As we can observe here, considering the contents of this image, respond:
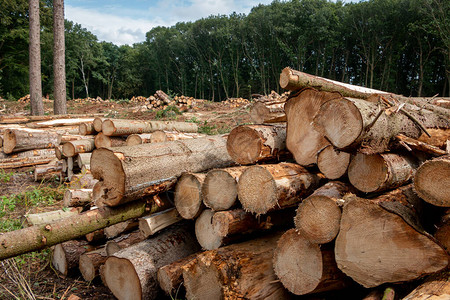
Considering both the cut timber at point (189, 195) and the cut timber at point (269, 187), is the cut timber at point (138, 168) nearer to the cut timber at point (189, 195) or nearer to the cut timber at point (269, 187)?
the cut timber at point (189, 195)

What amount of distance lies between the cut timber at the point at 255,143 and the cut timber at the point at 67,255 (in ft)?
6.45

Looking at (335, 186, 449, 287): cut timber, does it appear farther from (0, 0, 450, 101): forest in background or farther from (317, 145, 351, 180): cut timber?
(0, 0, 450, 101): forest in background

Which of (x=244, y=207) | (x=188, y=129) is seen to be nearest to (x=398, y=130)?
(x=244, y=207)

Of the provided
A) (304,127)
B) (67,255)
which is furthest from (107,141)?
(304,127)

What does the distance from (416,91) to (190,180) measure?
95.5 feet

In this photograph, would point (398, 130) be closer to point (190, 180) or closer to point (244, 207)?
point (244, 207)

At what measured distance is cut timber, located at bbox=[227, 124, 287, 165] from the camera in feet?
8.95

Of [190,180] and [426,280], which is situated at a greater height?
[190,180]

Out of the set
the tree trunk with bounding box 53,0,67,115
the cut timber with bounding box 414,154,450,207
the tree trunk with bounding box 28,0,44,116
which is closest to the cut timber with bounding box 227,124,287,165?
the cut timber with bounding box 414,154,450,207

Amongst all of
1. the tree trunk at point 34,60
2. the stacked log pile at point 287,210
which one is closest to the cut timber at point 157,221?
the stacked log pile at point 287,210

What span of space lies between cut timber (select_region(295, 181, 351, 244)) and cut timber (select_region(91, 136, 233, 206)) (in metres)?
1.37

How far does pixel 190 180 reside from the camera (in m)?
2.81

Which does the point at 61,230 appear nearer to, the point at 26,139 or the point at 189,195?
the point at 189,195

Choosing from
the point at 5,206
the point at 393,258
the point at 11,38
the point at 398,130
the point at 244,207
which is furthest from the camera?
the point at 11,38
